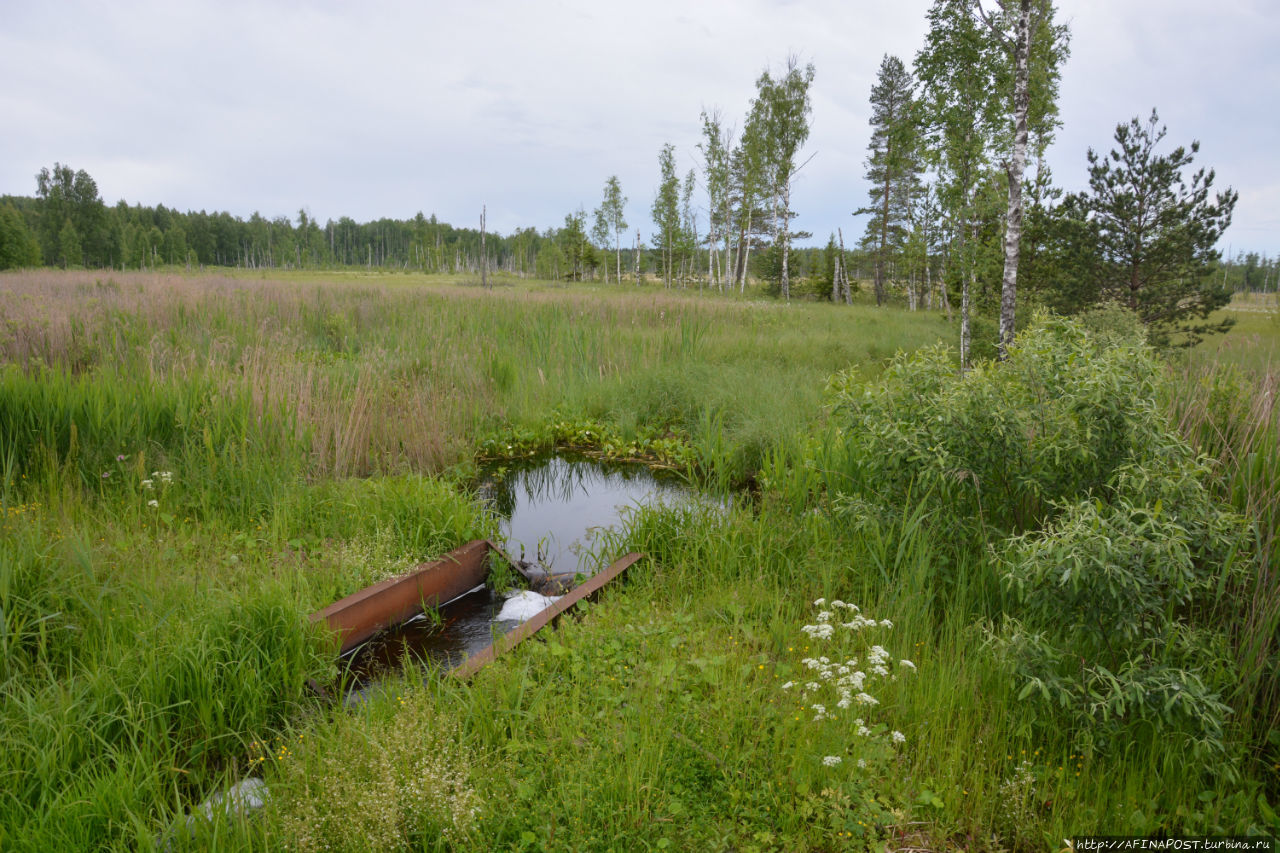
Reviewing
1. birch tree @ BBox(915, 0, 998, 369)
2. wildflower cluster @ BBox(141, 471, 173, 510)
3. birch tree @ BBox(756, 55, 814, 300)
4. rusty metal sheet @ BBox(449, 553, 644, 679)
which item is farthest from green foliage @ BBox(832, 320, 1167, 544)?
birch tree @ BBox(756, 55, 814, 300)

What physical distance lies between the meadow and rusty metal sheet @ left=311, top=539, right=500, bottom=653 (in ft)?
0.78

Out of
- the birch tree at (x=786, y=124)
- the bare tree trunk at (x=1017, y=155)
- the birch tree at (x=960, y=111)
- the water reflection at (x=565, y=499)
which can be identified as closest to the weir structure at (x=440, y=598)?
the water reflection at (x=565, y=499)

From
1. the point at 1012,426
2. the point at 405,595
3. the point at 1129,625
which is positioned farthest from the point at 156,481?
the point at 1129,625

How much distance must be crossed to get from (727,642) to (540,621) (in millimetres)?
1093

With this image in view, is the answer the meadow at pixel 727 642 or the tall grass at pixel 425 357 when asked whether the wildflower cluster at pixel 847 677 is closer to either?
the meadow at pixel 727 642

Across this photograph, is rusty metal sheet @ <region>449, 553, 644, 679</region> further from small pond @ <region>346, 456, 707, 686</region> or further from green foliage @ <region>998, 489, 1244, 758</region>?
green foliage @ <region>998, 489, 1244, 758</region>

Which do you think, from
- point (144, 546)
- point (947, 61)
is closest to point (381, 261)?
point (947, 61)

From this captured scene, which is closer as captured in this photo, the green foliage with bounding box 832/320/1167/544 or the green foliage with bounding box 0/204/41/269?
the green foliage with bounding box 832/320/1167/544

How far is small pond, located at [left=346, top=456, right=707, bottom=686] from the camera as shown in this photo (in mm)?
4012

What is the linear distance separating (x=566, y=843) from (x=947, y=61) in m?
17.5

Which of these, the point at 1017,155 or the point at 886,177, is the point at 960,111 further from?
the point at 886,177

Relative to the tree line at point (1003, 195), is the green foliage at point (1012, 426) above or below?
below

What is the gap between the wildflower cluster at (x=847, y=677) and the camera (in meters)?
2.61

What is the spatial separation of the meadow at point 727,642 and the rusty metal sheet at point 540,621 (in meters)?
0.12
